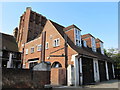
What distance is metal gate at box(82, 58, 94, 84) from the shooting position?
14.3m

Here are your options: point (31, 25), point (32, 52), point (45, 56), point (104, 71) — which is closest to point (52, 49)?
point (45, 56)

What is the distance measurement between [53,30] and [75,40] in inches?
168

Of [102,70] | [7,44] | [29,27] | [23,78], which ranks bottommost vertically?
[102,70]

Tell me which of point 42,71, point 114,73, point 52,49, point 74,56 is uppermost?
point 52,49

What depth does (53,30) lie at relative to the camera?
17.6 meters

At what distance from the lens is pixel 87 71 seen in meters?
14.9

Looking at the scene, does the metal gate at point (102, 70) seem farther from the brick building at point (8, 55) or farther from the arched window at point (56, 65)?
the brick building at point (8, 55)

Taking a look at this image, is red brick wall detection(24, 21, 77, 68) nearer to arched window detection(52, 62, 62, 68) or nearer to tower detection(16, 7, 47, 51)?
arched window detection(52, 62, 62, 68)

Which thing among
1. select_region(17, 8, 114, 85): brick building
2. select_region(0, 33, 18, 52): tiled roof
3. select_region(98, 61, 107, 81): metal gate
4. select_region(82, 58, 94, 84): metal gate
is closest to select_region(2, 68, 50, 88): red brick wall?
select_region(17, 8, 114, 85): brick building

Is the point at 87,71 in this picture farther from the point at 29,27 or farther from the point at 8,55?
the point at 29,27

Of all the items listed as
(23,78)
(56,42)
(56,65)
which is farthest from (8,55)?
(23,78)

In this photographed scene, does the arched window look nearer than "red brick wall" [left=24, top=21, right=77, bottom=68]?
No

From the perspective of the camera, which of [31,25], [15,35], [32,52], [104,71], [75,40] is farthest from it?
[15,35]

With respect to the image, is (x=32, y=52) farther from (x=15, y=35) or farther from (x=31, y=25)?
(x=15, y=35)
